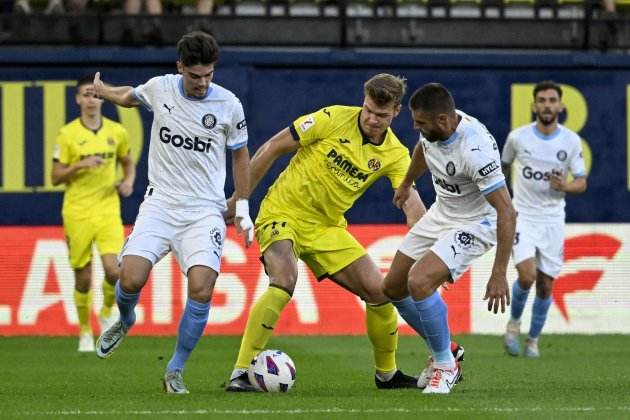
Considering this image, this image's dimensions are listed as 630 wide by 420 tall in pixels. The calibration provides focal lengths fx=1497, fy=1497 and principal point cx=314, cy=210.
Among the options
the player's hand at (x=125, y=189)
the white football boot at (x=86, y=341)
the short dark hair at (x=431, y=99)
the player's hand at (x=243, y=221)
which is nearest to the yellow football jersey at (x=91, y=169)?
the player's hand at (x=125, y=189)

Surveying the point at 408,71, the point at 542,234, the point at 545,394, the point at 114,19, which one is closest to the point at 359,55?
the point at 408,71

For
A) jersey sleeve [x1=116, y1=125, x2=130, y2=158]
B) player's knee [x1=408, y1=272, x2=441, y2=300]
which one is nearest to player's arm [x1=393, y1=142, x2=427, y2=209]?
player's knee [x1=408, y1=272, x2=441, y2=300]

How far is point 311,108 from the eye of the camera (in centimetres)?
1839

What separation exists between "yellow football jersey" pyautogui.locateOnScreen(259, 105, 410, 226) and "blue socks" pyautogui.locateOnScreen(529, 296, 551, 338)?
3.96 metres

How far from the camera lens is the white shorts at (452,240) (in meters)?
10.0

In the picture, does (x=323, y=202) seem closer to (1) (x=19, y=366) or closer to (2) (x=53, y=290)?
(1) (x=19, y=366)

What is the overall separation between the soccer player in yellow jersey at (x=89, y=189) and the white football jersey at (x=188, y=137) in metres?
4.71

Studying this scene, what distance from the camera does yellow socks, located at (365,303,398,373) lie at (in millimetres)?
10602

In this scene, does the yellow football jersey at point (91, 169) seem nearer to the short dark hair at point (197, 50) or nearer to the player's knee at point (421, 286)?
the short dark hair at point (197, 50)

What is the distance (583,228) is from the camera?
1725 cm

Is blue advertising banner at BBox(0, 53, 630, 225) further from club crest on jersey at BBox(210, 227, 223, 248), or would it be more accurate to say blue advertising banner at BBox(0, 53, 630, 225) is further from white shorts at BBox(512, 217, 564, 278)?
club crest on jersey at BBox(210, 227, 223, 248)

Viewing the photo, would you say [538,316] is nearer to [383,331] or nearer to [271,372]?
[383,331]

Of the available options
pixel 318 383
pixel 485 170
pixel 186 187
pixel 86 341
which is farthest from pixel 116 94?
pixel 86 341

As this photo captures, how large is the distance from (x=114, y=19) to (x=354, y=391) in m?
9.23
